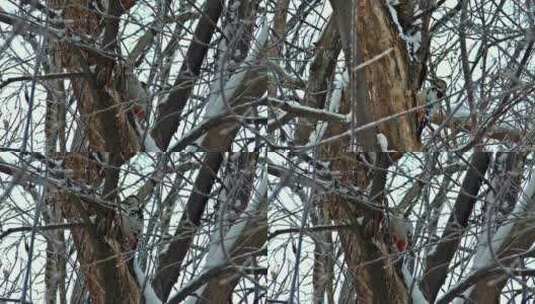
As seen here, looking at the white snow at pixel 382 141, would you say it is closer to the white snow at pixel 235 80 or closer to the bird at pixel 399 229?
the bird at pixel 399 229

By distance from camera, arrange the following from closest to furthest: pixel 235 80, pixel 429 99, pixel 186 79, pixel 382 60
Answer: pixel 382 60
pixel 429 99
pixel 235 80
pixel 186 79

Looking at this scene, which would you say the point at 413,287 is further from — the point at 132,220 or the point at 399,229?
the point at 132,220

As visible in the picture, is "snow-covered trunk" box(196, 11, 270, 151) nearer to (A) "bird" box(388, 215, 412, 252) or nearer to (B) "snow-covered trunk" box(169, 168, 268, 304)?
(B) "snow-covered trunk" box(169, 168, 268, 304)

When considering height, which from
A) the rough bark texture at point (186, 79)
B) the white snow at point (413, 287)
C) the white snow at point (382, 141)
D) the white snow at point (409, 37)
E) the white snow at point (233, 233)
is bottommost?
the white snow at point (413, 287)

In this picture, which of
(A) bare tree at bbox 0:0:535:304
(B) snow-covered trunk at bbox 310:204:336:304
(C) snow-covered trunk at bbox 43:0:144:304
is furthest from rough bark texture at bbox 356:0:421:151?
(C) snow-covered trunk at bbox 43:0:144:304

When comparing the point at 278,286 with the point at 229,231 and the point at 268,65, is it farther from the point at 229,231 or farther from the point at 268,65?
the point at 268,65

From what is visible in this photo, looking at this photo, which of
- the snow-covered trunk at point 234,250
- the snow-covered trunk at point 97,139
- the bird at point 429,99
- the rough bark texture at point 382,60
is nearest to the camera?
the rough bark texture at point 382,60

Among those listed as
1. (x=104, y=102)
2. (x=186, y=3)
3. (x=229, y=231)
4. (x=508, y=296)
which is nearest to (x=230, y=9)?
(x=186, y=3)

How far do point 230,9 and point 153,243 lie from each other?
2.85ft

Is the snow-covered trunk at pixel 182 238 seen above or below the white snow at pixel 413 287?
above

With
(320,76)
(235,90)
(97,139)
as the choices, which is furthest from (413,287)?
(97,139)

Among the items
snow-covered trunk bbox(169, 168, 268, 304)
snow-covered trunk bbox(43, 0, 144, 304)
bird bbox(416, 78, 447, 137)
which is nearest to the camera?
bird bbox(416, 78, 447, 137)

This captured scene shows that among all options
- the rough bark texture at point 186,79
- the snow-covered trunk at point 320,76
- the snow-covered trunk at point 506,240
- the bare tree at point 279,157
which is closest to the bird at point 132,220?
the bare tree at point 279,157

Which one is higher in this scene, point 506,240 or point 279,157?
point 279,157
